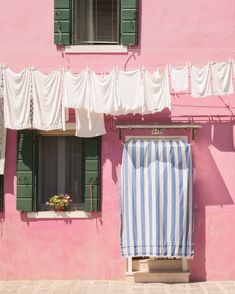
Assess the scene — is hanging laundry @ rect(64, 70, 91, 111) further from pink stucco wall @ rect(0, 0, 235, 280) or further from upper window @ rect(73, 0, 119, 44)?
upper window @ rect(73, 0, 119, 44)

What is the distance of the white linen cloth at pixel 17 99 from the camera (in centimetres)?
961

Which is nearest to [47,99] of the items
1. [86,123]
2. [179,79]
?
[86,123]

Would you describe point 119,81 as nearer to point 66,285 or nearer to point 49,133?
point 49,133

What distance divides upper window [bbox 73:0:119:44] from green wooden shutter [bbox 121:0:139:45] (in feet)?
1.14

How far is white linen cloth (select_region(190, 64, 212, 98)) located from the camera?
9539 mm

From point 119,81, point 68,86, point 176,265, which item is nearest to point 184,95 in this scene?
Result: point 119,81

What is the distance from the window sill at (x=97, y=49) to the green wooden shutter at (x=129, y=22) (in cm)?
14

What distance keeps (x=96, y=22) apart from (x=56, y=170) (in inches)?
126

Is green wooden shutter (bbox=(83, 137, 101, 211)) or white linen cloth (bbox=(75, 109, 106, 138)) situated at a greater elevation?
white linen cloth (bbox=(75, 109, 106, 138))

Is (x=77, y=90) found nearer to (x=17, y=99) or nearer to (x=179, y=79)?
(x=17, y=99)

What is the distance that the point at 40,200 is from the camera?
10.4m

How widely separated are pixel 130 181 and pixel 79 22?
3490 millimetres

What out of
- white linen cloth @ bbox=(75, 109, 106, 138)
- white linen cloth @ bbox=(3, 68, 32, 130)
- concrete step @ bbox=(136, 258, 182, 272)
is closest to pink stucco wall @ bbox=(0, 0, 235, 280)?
concrete step @ bbox=(136, 258, 182, 272)

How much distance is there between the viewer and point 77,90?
9.56 metres
